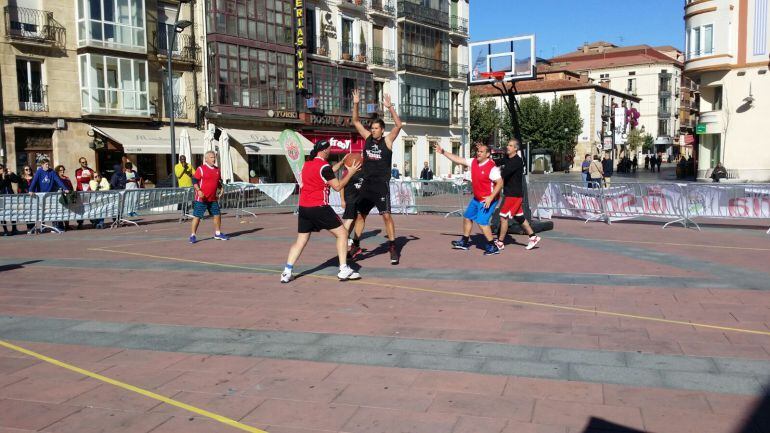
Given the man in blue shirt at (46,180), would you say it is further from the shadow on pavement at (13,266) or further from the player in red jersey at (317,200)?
the player in red jersey at (317,200)

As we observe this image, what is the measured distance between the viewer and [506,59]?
44.9 feet

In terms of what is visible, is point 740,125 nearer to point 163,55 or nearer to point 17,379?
point 163,55

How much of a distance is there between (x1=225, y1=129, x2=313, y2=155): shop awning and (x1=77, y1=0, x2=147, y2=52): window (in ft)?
20.0

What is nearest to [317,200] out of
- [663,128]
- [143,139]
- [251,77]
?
[143,139]

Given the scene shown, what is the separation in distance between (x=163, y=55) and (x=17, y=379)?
27737 mm

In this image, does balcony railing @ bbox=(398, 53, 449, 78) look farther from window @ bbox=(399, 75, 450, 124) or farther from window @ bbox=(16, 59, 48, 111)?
window @ bbox=(16, 59, 48, 111)

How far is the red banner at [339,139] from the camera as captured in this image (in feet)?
120

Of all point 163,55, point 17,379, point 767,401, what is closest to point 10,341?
point 17,379

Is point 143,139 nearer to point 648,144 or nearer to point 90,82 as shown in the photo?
point 90,82

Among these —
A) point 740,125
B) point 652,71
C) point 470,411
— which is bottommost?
point 470,411

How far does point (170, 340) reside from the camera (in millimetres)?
5082

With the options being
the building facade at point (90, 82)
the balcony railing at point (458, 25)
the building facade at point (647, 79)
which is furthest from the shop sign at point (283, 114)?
the building facade at point (647, 79)

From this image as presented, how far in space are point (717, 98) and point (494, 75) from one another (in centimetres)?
2800

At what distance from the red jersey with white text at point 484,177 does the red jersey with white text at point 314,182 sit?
3.00m
